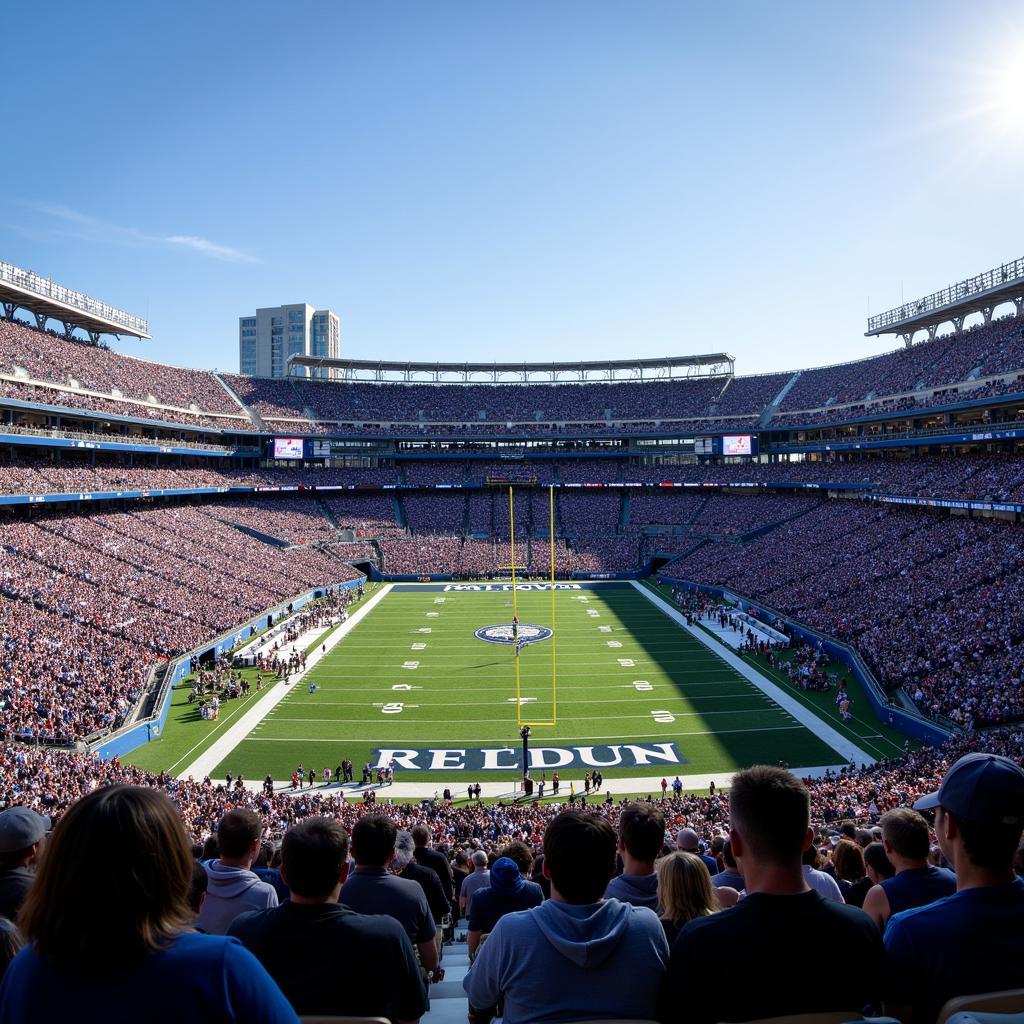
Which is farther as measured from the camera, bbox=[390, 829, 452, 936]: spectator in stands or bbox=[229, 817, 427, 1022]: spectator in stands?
bbox=[390, 829, 452, 936]: spectator in stands

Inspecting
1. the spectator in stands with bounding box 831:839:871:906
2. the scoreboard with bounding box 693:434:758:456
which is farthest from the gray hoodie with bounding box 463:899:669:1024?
the scoreboard with bounding box 693:434:758:456

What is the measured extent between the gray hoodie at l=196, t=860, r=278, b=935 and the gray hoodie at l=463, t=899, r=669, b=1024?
193cm

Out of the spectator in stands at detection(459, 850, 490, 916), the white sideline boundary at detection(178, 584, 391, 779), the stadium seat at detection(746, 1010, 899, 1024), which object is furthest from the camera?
the white sideline boundary at detection(178, 584, 391, 779)

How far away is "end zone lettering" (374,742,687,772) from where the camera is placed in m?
20.6

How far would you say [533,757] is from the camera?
21.2m

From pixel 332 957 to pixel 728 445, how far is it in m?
61.2

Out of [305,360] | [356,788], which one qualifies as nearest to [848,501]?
[356,788]

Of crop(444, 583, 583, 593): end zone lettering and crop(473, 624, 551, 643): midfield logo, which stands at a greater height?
crop(444, 583, 583, 593): end zone lettering

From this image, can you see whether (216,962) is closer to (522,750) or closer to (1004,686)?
(522,750)

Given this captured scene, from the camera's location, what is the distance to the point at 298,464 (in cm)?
6238

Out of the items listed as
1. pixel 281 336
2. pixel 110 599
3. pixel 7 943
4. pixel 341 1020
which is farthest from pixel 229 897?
pixel 281 336

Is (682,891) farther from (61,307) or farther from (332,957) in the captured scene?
(61,307)

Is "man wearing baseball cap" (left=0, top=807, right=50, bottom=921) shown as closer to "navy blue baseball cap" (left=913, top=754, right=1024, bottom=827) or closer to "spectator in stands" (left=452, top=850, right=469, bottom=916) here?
"navy blue baseball cap" (left=913, top=754, right=1024, bottom=827)

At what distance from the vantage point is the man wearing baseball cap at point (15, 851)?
316 cm
